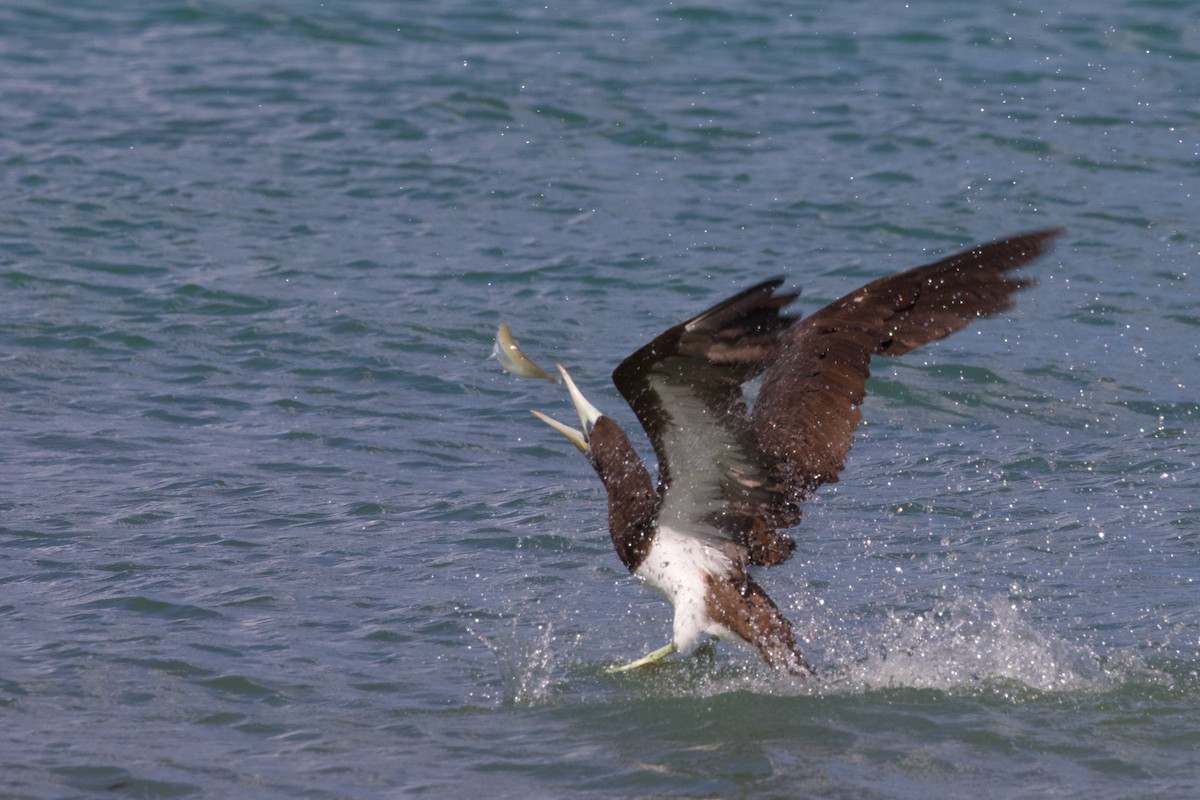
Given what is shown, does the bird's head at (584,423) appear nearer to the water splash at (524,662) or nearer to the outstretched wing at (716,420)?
the outstretched wing at (716,420)

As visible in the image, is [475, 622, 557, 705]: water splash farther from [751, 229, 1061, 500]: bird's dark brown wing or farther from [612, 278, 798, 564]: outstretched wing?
[751, 229, 1061, 500]: bird's dark brown wing

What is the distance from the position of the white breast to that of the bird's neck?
5 centimetres

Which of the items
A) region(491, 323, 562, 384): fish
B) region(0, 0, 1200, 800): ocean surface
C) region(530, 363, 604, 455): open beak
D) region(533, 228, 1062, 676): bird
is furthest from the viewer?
region(533, 228, 1062, 676): bird

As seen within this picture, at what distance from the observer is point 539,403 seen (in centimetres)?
889

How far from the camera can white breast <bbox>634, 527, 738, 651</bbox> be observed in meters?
6.03

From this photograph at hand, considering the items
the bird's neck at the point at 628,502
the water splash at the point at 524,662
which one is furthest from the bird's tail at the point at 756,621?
the water splash at the point at 524,662

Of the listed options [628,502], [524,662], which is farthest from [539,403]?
[524,662]

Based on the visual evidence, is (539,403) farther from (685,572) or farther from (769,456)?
(769,456)

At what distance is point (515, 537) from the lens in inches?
288

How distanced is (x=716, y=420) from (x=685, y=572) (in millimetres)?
761

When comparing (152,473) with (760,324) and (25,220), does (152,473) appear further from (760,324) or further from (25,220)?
(25,220)

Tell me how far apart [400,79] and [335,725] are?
33.6 feet

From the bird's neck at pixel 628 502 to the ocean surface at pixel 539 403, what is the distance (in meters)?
0.44

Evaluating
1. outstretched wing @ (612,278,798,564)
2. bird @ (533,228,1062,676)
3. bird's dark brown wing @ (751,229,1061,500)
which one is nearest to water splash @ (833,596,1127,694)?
bird @ (533,228,1062,676)
